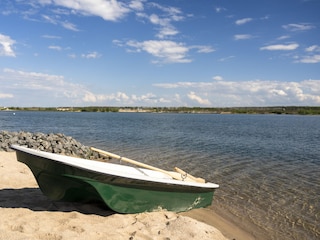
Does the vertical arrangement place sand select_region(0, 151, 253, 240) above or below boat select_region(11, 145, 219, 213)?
below

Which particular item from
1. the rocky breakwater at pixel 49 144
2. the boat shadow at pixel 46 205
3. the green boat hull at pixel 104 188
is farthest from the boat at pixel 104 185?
the rocky breakwater at pixel 49 144

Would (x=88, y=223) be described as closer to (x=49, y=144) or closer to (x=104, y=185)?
(x=104, y=185)

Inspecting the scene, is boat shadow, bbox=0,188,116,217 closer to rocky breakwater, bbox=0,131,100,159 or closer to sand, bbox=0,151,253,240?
sand, bbox=0,151,253,240

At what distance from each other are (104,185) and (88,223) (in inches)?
31.9

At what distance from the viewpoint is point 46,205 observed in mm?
6988

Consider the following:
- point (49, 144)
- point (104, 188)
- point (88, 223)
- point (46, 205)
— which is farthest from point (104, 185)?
point (49, 144)

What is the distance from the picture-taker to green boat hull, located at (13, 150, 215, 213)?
19.6 ft

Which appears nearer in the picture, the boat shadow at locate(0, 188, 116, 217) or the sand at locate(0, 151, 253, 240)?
the sand at locate(0, 151, 253, 240)

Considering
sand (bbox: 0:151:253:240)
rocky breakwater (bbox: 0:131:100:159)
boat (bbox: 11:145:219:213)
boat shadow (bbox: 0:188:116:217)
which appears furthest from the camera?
rocky breakwater (bbox: 0:131:100:159)

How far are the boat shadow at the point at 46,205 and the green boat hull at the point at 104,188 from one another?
7.0 inches

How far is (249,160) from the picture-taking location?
16703 mm

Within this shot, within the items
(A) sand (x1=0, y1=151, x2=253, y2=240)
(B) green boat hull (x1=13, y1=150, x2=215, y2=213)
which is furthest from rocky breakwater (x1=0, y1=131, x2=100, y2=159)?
(B) green boat hull (x1=13, y1=150, x2=215, y2=213)

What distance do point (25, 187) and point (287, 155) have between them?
1583 centimetres

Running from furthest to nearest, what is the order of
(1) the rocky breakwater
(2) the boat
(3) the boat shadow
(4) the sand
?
(1) the rocky breakwater, (3) the boat shadow, (2) the boat, (4) the sand
